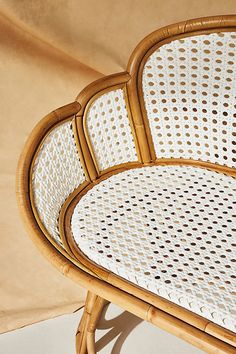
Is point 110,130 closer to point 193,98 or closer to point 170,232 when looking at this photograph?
point 193,98

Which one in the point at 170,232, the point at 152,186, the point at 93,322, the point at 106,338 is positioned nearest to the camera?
the point at 170,232

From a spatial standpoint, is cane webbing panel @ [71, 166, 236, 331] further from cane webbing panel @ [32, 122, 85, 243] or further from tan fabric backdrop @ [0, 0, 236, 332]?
tan fabric backdrop @ [0, 0, 236, 332]

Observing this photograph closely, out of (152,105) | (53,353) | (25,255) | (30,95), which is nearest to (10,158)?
(30,95)

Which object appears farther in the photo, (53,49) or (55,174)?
(53,49)

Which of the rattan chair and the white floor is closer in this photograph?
the rattan chair

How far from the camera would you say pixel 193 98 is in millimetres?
1557

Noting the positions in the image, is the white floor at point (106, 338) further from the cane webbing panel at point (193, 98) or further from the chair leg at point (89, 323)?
the cane webbing panel at point (193, 98)

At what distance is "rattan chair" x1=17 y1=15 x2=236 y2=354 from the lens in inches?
47.3

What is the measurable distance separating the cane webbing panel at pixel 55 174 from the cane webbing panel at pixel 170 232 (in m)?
0.05

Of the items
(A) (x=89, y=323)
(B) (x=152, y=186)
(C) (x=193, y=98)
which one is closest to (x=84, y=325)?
(A) (x=89, y=323)

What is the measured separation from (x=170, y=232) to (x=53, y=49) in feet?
2.01

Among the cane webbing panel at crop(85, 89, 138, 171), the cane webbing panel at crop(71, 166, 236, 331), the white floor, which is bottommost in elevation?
the white floor

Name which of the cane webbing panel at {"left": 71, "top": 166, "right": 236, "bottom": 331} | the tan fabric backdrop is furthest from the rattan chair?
the tan fabric backdrop

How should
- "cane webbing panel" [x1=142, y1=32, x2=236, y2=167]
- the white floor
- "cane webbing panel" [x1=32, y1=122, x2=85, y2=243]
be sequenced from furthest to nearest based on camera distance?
the white floor → "cane webbing panel" [x1=142, y1=32, x2=236, y2=167] → "cane webbing panel" [x1=32, y1=122, x2=85, y2=243]
